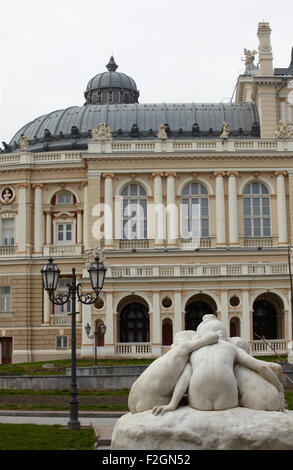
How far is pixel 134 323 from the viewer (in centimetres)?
5841

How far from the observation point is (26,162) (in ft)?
208

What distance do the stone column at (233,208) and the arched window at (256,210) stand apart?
4.14 feet

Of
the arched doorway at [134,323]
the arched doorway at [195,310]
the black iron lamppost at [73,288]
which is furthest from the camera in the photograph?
the arched doorway at [134,323]

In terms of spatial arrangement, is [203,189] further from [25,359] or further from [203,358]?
[203,358]

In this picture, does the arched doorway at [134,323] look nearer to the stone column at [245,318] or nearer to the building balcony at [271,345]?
the stone column at [245,318]

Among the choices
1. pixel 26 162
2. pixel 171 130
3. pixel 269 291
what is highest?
pixel 171 130

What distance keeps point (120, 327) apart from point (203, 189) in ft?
47.2

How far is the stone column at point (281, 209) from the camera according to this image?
60.7m

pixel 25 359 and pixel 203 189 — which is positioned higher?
pixel 203 189

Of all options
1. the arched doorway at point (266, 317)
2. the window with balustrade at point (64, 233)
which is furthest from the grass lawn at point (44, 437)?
the window with balustrade at point (64, 233)

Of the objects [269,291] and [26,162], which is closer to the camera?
[269,291]

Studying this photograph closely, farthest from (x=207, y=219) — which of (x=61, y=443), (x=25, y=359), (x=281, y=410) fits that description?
(x=281, y=410)

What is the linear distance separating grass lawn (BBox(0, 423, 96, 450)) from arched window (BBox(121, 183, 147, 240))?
4150cm

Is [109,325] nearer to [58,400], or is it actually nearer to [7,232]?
[7,232]
